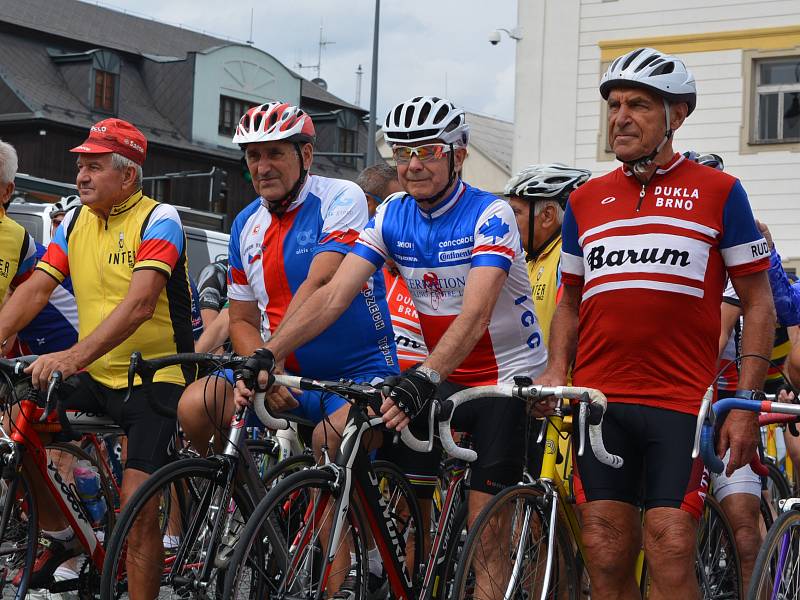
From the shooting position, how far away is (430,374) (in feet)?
15.9

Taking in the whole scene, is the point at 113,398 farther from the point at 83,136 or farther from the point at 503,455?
the point at 83,136

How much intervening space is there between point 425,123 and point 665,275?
137cm

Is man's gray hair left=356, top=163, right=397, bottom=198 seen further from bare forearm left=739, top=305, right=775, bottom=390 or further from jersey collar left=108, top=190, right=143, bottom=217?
bare forearm left=739, top=305, right=775, bottom=390

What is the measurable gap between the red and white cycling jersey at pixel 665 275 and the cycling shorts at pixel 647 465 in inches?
2.4

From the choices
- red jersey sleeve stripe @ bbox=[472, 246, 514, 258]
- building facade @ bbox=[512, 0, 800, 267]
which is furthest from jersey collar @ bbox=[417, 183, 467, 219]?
building facade @ bbox=[512, 0, 800, 267]

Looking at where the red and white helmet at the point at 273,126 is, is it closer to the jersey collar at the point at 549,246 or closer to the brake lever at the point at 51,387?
the brake lever at the point at 51,387

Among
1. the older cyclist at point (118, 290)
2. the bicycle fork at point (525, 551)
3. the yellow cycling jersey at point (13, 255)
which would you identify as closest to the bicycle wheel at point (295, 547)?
the bicycle fork at point (525, 551)

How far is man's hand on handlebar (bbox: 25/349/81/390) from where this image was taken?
5.77m

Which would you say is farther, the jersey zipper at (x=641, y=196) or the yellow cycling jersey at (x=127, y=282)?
the yellow cycling jersey at (x=127, y=282)

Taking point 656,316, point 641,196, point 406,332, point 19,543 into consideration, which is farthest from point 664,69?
point 19,543

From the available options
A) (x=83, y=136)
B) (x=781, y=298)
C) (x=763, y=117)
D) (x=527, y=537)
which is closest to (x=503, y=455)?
(x=527, y=537)

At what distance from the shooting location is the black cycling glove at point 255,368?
5090mm

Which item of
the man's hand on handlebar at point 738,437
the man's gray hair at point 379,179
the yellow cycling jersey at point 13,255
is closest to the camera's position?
the man's hand on handlebar at point 738,437

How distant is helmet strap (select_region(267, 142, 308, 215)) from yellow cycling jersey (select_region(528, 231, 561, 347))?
53.4 inches
